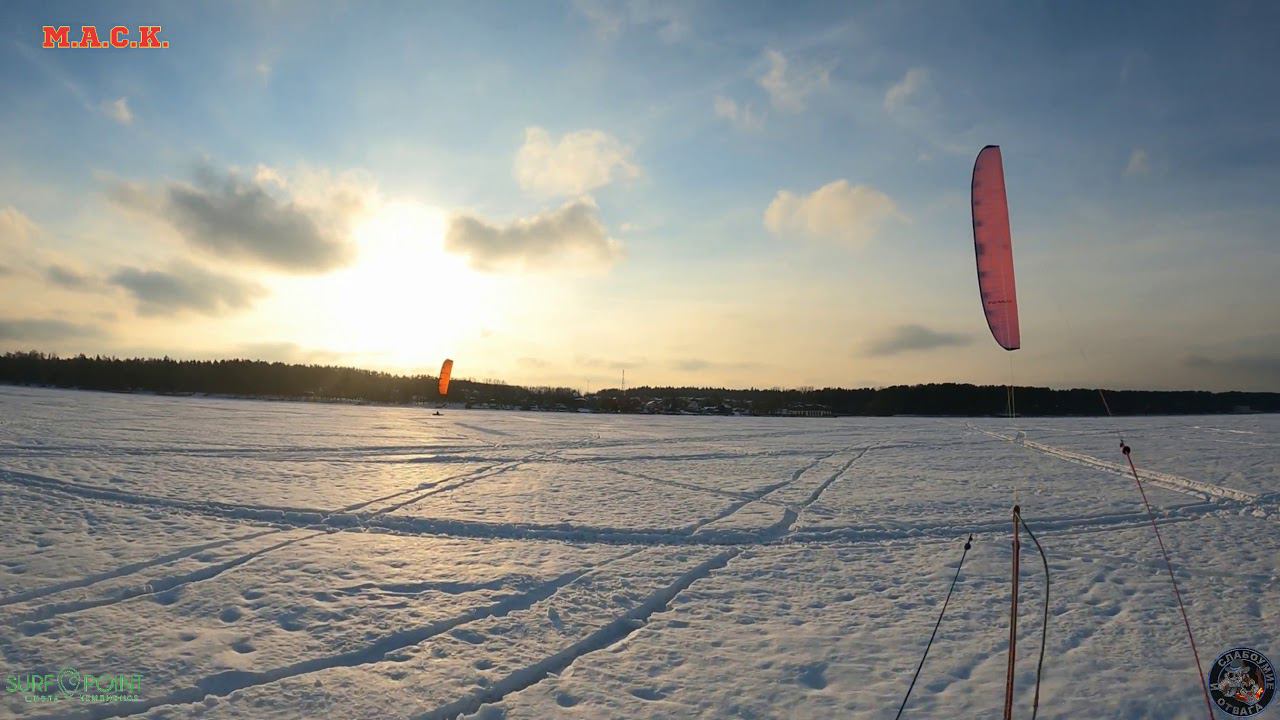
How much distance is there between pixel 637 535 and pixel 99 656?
6481mm

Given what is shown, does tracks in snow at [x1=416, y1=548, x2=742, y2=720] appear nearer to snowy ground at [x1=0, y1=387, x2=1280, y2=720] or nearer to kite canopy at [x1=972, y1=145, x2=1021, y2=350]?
snowy ground at [x1=0, y1=387, x2=1280, y2=720]

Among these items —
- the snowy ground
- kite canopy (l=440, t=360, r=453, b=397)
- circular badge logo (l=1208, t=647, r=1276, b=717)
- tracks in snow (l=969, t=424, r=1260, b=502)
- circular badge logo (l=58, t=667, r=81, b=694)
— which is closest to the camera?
circular badge logo (l=1208, t=647, r=1276, b=717)

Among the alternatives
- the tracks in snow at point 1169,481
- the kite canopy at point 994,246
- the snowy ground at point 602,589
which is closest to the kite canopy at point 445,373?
the snowy ground at point 602,589

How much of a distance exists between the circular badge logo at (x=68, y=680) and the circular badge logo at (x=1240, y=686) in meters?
8.75

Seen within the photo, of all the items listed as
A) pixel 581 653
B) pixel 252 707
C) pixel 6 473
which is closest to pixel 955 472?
pixel 581 653

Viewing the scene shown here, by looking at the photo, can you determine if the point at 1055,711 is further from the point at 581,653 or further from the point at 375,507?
the point at 375,507

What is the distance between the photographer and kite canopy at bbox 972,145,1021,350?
5.09 meters

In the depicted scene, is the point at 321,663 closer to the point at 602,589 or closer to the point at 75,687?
the point at 75,687

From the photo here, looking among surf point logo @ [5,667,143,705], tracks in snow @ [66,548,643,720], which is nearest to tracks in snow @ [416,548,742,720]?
tracks in snow @ [66,548,643,720]

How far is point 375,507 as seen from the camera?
445 inches

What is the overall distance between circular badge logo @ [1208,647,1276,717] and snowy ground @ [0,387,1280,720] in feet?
0.77

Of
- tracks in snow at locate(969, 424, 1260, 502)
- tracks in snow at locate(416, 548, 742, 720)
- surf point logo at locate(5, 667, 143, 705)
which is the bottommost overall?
tracks in snow at locate(416, 548, 742, 720)

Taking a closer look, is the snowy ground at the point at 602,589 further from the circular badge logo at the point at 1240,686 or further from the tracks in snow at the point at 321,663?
the circular badge logo at the point at 1240,686

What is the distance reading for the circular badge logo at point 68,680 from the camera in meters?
4.75
